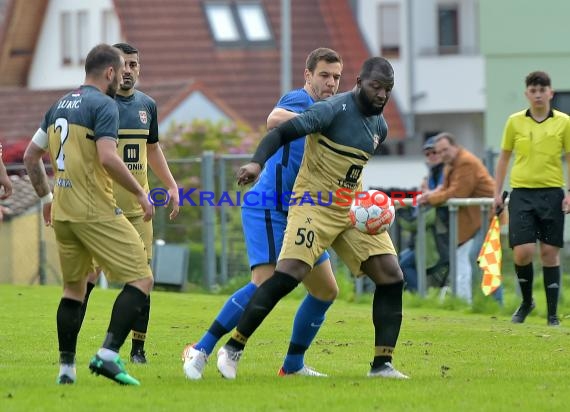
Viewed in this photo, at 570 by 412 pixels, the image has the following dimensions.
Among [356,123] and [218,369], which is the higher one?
[356,123]

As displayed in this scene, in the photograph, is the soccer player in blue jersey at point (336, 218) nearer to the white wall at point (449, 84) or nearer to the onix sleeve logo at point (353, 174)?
the onix sleeve logo at point (353, 174)

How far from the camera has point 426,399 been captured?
923cm

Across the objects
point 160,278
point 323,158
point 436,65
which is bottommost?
point 160,278

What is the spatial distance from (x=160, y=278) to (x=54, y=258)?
225cm

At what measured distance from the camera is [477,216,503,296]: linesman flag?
16.8m

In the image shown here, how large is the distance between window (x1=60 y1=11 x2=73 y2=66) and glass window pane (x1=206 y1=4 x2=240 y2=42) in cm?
534

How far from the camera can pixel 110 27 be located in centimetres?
4759

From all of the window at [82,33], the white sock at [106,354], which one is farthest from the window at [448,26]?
the white sock at [106,354]

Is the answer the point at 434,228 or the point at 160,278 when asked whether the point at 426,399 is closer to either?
the point at 434,228

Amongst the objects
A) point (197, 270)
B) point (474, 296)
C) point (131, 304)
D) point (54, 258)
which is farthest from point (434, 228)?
point (131, 304)

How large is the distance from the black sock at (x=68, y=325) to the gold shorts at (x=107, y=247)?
0.27 meters

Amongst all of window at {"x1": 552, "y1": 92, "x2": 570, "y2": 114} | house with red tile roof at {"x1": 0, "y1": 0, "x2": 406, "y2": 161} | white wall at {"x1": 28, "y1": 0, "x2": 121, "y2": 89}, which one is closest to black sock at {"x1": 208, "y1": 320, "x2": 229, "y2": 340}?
window at {"x1": 552, "y1": 92, "x2": 570, "y2": 114}

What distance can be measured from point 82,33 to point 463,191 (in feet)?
107

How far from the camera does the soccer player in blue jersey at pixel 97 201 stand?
946 centimetres
